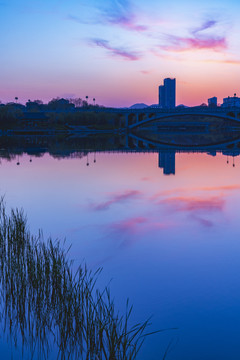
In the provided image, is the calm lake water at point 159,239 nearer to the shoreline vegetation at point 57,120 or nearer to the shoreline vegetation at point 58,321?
the shoreline vegetation at point 58,321

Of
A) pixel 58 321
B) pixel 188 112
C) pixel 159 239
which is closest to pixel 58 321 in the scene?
pixel 58 321

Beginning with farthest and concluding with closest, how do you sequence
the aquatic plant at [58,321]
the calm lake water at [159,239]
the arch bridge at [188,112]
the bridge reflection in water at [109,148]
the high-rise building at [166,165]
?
the arch bridge at [188,112] → the bridge reflection in water at [109,148] → the high-rise building at [166,165] → the calm lake water at [159,239] → the aquatic plant at [58,321]

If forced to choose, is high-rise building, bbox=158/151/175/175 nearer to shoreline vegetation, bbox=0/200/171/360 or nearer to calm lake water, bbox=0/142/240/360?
calm lake water, bbox=0/142/240/360

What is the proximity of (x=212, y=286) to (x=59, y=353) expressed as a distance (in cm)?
449

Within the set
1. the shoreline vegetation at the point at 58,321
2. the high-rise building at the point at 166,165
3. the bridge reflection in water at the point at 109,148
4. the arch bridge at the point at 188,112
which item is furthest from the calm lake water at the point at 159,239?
the arch bridge at the point at 188,112

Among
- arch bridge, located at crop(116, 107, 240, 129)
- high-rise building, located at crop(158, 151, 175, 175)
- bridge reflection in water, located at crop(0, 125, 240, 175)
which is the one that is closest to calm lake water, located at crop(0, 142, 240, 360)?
high-rise building, located at crop(158, 151, 175, 175)

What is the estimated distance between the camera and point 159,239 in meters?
14.3

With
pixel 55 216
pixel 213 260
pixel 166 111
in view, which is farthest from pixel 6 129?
pixel 213 260

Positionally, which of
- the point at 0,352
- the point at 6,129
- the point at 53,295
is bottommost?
the point at 0,352

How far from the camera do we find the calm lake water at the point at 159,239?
8094 mm

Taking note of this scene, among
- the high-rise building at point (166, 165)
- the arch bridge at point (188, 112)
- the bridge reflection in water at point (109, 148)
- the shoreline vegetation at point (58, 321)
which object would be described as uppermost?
the arch bridge at point (188, 112)

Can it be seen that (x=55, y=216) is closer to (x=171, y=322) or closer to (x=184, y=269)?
(x=184, y=269)

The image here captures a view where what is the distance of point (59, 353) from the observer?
7137mm

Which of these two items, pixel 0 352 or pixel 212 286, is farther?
pixel 212 286
